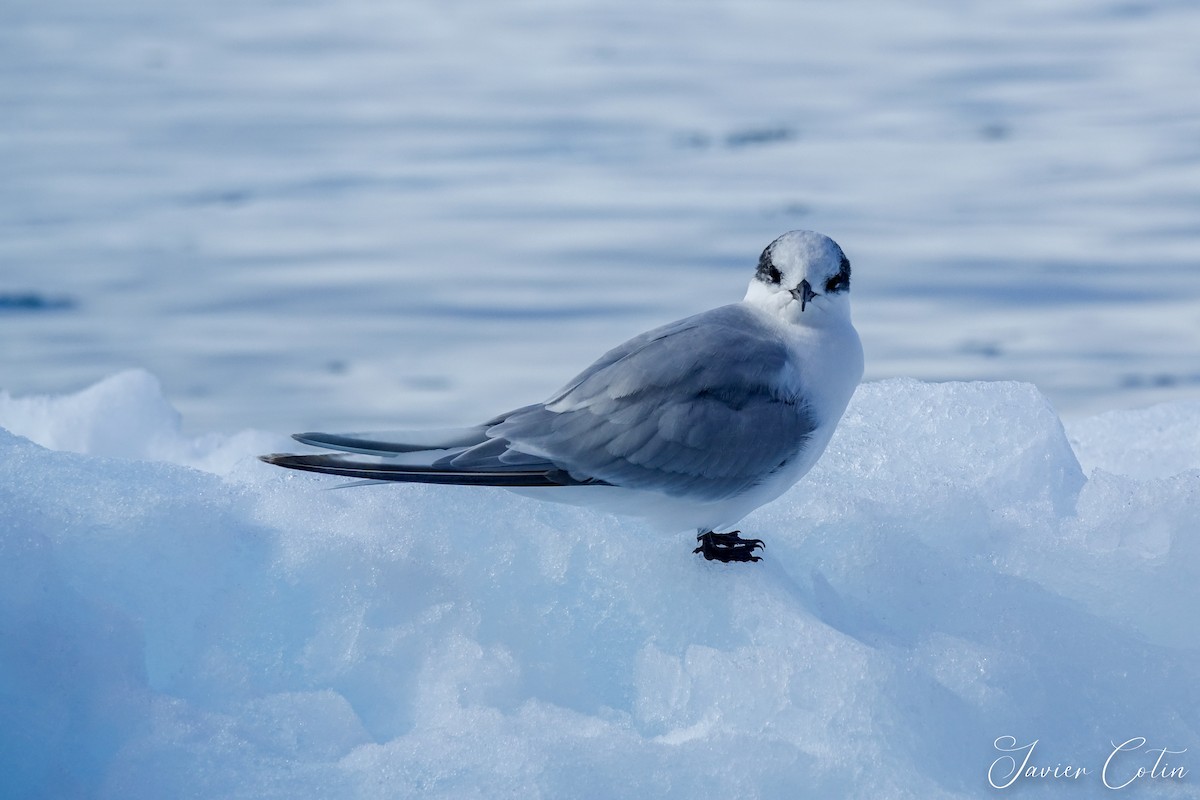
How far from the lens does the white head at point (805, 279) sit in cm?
333

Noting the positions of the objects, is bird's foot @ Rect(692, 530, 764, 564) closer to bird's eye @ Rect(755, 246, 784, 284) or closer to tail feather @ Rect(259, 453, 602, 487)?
tail feather @ Rect(259, 453, 602, 487)

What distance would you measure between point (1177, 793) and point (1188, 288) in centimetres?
732

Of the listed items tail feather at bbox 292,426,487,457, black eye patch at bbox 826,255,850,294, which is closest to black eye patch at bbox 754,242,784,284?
black eye patch at bbox 826,255,850,294

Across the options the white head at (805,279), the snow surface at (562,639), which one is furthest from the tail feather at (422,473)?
the white head at (805,279)

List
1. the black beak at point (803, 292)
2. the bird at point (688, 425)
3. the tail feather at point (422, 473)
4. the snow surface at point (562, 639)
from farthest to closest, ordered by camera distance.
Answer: the black beak at point (803, 292)
the bird at point (688, 425)
the tail feather at point (422, 473)
the snow surface at point (562, 639)

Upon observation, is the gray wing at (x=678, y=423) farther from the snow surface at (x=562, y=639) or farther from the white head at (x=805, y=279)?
the snow surface at (x=562, y=639)

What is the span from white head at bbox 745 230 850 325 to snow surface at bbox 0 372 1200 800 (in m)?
0.45

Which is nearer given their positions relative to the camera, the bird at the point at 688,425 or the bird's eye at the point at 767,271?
the bird at the point at 688,425

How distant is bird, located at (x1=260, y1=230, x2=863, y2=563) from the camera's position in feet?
10.6

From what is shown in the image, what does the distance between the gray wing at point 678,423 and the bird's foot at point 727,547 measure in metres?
0.17

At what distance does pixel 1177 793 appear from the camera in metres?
2.94

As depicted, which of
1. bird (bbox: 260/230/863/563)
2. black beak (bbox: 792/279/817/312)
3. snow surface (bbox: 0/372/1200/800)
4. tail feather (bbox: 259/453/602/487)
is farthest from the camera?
black beak (bbox: 792/279/817/312)

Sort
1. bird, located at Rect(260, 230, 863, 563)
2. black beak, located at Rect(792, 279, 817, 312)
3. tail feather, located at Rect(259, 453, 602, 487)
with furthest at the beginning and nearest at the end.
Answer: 1. black beak, located at Rect(792, 279, 817, 312)
2. bird, located at Rect(260, 230, 863, 563)
3. tail feather, located at Rect(259, 453, 602, 487)

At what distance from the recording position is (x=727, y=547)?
11.2 ft
